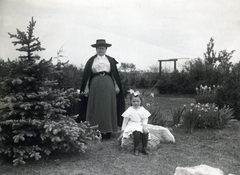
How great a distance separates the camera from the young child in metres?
5.38

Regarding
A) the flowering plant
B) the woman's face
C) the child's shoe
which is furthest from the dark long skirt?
the flowering plant

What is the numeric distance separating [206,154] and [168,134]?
1026mm

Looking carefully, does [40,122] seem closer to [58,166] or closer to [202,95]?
[58,166]

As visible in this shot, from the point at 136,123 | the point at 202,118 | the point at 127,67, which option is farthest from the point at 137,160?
the point at 127,67

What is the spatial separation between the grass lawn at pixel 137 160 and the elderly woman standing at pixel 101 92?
460 millimetres

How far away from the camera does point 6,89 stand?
4789mm

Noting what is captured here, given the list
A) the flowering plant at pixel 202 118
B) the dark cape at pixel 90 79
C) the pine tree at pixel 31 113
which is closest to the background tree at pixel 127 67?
the flowering plant at pixel 202 118

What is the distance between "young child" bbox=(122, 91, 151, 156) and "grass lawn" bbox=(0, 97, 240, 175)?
27cm

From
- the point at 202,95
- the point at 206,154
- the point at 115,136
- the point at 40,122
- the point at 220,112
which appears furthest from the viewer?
the point at 202,95

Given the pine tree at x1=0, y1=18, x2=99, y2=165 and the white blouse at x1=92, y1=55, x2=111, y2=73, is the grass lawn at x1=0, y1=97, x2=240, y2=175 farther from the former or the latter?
the white blouse at x1=92, y1=55, x2=111, y2=73

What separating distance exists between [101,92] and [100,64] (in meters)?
0.63

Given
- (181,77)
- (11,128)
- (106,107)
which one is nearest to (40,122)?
(11,128)

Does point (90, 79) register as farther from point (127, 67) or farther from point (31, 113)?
point (127, 67)

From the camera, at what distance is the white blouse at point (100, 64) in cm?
651
